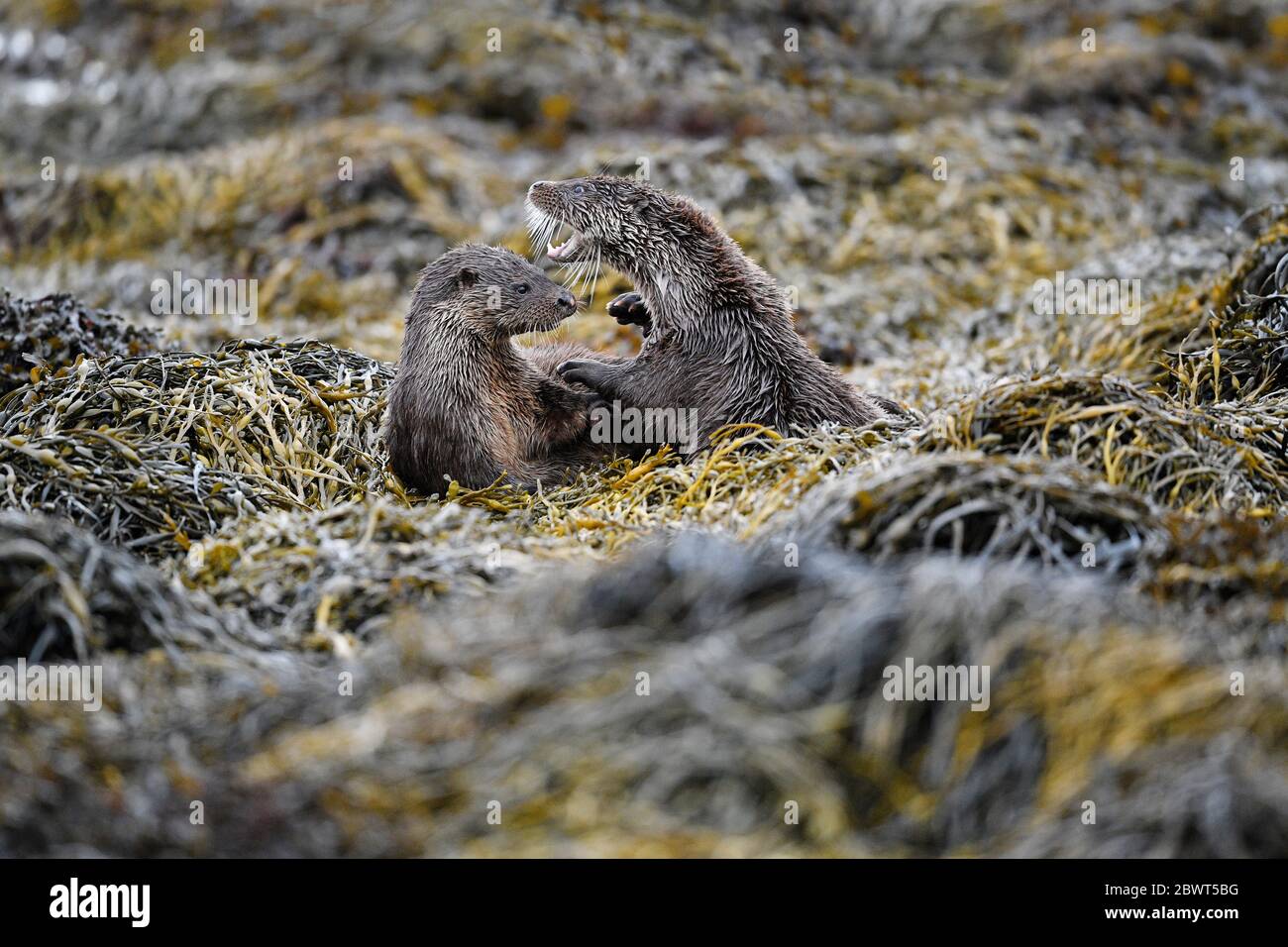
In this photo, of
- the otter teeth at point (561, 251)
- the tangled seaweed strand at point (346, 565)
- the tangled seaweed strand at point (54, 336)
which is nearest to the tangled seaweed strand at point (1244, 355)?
the otter teeth at point (561, 251)

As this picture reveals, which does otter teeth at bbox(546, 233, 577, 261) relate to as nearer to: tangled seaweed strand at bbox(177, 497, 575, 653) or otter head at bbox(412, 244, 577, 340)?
otter head at bbox(412, 244, 577, 340)

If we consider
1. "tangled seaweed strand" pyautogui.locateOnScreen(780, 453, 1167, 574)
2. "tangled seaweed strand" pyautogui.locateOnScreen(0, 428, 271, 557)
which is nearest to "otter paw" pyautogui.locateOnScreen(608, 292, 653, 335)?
"tangled seaweed strand" pyautogui.locateOnScreen(0, 428, 271, 557)

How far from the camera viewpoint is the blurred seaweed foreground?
324cm

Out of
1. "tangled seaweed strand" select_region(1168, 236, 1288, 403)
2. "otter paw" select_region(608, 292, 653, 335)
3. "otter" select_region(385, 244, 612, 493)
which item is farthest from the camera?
"otter paw" select_region(608, 292, 653, 335)

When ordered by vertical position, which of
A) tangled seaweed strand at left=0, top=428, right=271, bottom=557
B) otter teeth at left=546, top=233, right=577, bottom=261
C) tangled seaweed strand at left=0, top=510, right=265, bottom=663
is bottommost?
tangled seaweed strand at left=0, top=510, right=265, bottom=663

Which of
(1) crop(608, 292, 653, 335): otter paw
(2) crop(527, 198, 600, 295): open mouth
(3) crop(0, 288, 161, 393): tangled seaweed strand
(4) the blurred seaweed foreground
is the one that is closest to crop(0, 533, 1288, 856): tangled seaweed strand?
(4) the blurred seaweed foreground

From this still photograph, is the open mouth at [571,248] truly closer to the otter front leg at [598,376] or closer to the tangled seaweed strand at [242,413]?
the otter front leg at [598,376]

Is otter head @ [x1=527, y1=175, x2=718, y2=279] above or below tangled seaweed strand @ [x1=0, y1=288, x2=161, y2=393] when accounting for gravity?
above

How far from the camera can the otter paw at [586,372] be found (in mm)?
6035

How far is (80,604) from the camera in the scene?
152 inches

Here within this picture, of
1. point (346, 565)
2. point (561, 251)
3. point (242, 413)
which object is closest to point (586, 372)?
point (561, 251)

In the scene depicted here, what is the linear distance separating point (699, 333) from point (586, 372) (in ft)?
1.63

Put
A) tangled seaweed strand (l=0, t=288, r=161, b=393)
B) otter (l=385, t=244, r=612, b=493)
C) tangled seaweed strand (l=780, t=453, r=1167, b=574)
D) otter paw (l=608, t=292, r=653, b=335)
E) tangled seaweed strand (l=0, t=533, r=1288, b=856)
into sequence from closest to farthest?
tangled seaweed strand (l=0, t=533, r=1288, b=856) → tangled seaweed strand (l=780, t=453, r=1167, b=574) → otter (l=385, t=244, r=612, b=493) → otter paw (l=608, t=292, r=653, b=335) → tangled seaweed strand (l=0, t=288, r=161, b=393)

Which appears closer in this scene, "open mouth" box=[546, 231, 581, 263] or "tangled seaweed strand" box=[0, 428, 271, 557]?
"tangled seaweed strand" box=[0, 428, 271, 557]
